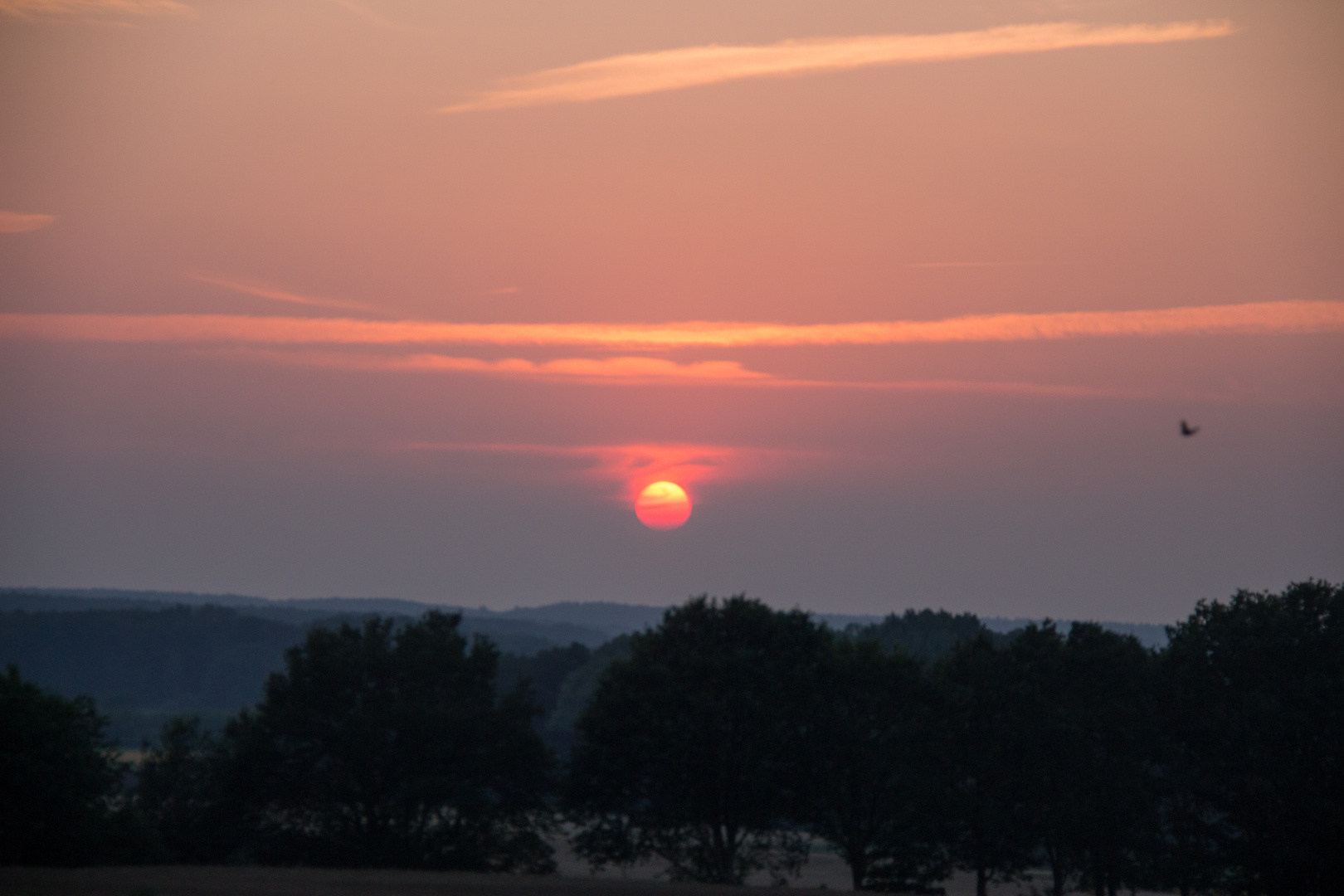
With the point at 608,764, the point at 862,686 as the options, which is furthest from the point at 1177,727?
the point at 608,764

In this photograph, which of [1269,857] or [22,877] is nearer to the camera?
[22,877]

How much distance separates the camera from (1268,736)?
6344 cm

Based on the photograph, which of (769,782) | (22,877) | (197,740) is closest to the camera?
(22,877)

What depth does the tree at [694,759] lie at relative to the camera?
58.4 metres

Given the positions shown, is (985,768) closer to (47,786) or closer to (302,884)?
(302,884)

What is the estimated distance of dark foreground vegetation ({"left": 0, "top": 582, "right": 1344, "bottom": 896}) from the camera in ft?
193

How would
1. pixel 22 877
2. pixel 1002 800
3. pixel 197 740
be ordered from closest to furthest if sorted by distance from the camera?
pixel 22 877 < pixel 1002 800 < pixel 197 740

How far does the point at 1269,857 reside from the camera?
60.8 metres

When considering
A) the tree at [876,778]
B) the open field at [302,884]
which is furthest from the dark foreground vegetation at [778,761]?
the open field at [302,884]

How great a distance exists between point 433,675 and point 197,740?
26604 millimetres

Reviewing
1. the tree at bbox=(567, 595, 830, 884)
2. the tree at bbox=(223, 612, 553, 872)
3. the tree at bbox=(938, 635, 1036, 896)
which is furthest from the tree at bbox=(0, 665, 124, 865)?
the tree at bbox=(938, 635, 1036, 896)

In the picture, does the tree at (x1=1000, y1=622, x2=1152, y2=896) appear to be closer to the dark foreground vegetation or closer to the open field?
the dark foreground vegetation

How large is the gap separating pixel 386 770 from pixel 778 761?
58.1 feet

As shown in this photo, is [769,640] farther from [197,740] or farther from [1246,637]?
[197,740]
